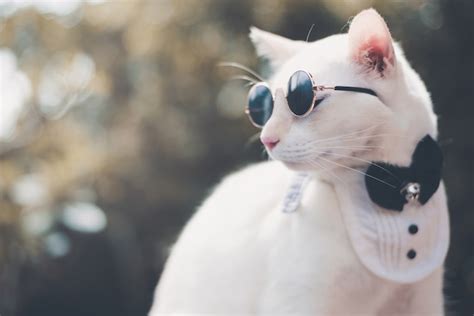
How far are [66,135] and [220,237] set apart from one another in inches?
71.2

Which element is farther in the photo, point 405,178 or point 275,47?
point 275,47

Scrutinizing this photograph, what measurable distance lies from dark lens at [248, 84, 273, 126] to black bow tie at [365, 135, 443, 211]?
0.56 ft

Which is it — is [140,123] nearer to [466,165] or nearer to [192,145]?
[192,145]

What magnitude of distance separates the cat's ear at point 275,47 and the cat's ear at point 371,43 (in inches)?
5.8

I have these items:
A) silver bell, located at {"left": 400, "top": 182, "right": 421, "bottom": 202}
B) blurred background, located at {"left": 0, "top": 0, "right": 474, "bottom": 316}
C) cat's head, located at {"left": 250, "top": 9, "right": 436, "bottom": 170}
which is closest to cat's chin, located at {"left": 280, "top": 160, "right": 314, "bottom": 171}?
cat's head, located at {"left": 250, "top": 9, "right": 436, "bottom": 170}

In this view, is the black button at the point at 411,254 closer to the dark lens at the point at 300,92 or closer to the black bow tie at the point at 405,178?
the black bow tie at the point at 405,178

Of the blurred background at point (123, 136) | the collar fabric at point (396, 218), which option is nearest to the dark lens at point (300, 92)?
the collar fabric at point (396, 218)

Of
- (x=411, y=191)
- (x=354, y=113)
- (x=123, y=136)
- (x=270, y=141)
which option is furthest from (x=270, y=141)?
(x=123, y=136)

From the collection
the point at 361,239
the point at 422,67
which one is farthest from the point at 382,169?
the point at 422,67

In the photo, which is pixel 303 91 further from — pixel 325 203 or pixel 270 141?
pixel 325 203

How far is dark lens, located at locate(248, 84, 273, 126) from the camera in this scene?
920 millimetres

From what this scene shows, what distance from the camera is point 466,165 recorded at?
85.4 inches

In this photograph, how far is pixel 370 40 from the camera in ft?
2.80

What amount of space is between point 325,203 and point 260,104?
0.58 feet
